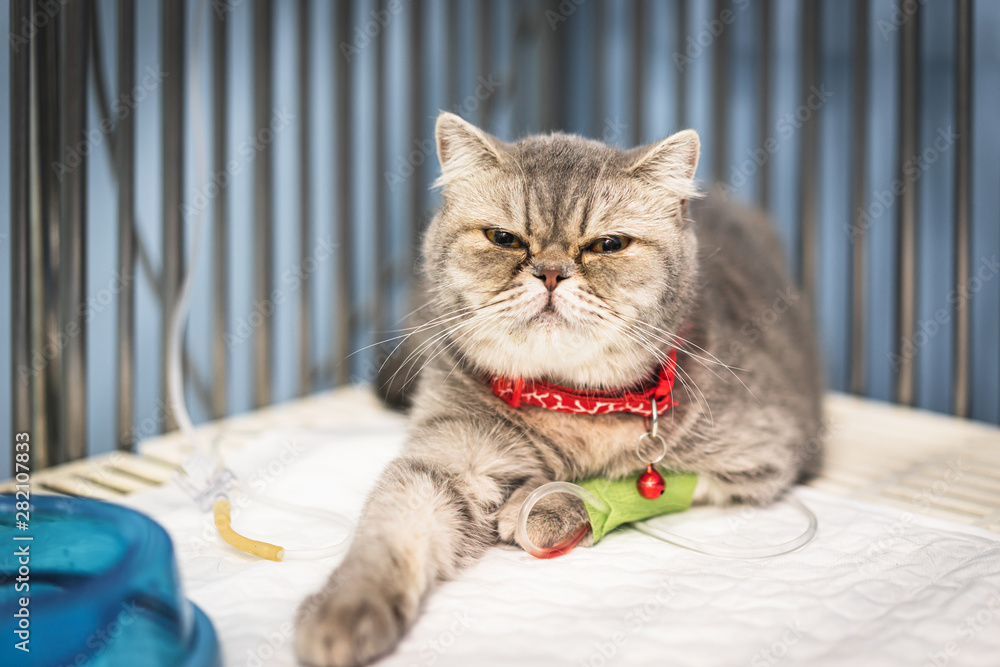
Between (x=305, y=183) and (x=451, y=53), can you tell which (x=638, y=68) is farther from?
(x=305, y=183)

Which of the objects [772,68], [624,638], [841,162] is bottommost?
[624,638]

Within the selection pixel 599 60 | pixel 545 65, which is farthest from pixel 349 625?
pixel 545 65

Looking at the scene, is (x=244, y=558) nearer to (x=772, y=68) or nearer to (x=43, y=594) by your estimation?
(x=43, y=594)

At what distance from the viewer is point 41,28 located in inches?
49.7

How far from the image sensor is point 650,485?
1.12 m

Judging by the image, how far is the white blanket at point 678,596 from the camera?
0.83 meters

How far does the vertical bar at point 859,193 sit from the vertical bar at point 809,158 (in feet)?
0.30

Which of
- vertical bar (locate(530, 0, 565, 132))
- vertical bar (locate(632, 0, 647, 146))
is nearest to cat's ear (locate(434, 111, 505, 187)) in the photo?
vertical bar (locate(632, 0, 647, 146))

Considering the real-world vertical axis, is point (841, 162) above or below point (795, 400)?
above

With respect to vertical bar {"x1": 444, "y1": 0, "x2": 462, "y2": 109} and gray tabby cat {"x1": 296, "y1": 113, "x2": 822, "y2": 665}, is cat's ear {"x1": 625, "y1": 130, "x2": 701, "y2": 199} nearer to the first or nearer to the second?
gray tabby cat {"x1": 296, "y1": 113, "x2": 822, "y2": 665}

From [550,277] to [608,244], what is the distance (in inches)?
4.7

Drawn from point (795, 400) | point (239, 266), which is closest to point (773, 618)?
point (795, 400)

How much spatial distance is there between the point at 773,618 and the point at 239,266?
1618 mm

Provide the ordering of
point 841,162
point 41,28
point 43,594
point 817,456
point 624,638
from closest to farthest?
point 43,594, point 624,638, point 41,28, point 817,456, point 841,162
